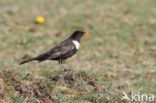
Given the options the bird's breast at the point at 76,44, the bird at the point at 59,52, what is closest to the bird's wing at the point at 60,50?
the bird at the point at 59,52

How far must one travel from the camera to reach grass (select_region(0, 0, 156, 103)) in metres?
9.34

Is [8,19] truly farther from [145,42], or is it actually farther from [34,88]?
[34,88]

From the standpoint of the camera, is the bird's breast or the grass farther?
the bird's breast

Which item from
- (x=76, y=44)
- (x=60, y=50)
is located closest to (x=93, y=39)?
(x=76, y=44)

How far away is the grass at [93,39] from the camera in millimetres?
9336

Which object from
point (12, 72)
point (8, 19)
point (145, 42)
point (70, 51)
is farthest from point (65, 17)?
point (12, 72)

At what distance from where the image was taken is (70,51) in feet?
31.1

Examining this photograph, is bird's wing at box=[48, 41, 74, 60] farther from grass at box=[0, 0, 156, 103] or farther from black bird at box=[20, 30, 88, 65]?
grass at box=[0, 0, 156, 103]

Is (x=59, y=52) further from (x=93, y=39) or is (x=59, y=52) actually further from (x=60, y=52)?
(x=93, y=39)

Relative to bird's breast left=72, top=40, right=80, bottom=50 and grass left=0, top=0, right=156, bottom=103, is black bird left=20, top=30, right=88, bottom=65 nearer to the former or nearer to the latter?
bird's breast left=72, top=40, right=80, bottom=50

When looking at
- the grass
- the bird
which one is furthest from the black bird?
the grass

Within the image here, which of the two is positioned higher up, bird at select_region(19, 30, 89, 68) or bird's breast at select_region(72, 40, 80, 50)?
bird's breast at select_region(72, 40, 80, 50)

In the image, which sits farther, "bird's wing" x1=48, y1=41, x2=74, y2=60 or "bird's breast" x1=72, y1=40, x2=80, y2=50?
"bird's breast" x1=72, y1=40, x2=80, y2=50

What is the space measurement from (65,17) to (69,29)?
→ 1768 millimetres
